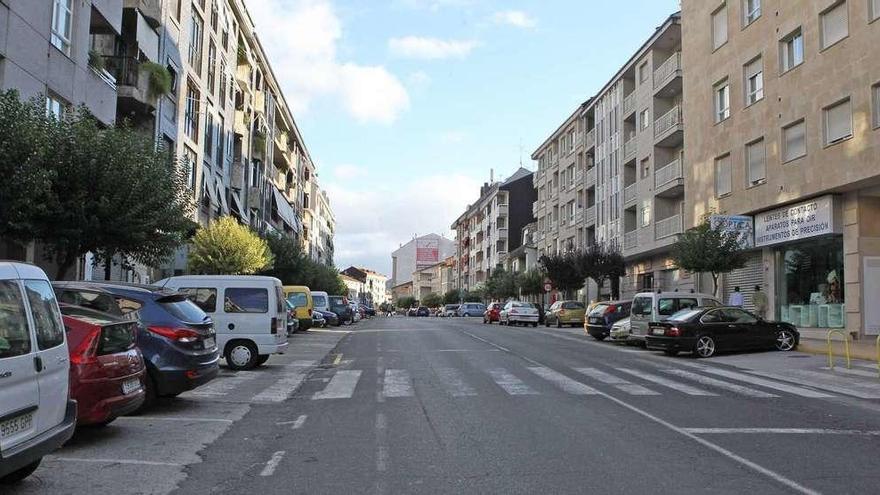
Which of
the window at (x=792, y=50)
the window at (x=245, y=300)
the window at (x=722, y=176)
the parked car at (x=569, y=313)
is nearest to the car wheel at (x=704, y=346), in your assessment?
the window at (x=245, y=300)

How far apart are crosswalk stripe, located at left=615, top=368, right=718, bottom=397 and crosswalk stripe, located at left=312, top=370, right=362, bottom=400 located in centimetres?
535

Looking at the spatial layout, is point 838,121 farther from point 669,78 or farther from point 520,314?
point 520,314

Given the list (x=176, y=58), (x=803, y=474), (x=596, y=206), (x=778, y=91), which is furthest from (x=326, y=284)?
(x=803, y=474)

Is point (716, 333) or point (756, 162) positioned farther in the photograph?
point (756, 162)

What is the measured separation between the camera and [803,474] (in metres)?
6.12

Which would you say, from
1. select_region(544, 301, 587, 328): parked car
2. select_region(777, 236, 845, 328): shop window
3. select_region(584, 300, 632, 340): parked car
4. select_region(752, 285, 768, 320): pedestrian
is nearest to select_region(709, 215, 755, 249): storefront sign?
select_region(777, 236, 845, 328): shop window

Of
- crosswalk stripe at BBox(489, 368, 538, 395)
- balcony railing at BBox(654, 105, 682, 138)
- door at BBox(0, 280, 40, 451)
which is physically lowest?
crosswalk stripe at BBox(489, 368, 538, 395)

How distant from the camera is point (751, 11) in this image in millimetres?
27406

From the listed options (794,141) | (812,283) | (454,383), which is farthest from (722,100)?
(454,383)

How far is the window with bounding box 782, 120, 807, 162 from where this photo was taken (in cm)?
2366

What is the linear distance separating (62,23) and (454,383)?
557 inches

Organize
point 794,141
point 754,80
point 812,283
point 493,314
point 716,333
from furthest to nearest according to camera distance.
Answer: point 493,314 < point 754,80 < point 812,283 < point 794,141 < point 716,333

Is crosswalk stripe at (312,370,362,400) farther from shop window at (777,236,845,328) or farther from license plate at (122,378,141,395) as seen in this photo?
shop window at (777,236,845,328)

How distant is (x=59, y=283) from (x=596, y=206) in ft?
143
